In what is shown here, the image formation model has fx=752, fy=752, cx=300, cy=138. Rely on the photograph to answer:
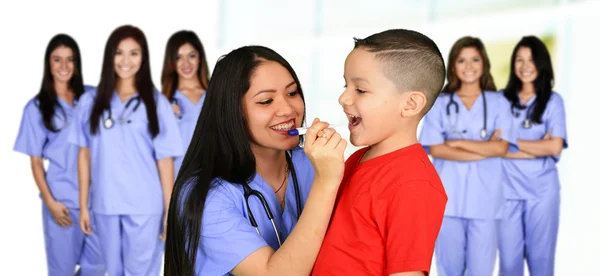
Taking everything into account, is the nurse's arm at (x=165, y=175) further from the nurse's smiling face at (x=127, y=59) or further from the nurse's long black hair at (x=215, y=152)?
the nurse's long black hair at (x=215, y=152)

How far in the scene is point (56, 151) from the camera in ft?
11.9

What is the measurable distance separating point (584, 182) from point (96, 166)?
271 cm

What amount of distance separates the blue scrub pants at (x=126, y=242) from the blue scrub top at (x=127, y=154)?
0.04 m

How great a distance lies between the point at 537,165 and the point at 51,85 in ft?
8.07

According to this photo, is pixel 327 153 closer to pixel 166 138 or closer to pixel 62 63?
pixel 166 138

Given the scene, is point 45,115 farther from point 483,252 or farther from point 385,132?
point 385,132

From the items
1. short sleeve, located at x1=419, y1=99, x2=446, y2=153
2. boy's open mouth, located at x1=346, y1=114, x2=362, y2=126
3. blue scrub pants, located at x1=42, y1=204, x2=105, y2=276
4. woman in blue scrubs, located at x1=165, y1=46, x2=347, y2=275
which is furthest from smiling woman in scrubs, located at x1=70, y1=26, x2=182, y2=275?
boy's open mouth, located at x1=346, y1=114, x2=362, y2=126

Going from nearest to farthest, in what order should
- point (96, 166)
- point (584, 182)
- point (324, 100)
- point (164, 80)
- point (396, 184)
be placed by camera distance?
1. point (396, 184)
2. point (96, 166)
3. point (164, 80)
4. point (584, 182)
5. point (324, 100)

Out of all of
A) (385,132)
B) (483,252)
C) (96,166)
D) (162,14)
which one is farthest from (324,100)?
(385,132)

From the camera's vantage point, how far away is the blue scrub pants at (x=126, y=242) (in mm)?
3158

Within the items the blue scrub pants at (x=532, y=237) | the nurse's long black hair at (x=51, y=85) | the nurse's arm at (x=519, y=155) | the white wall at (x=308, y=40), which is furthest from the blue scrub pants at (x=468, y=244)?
the nurse's long black hair at (x=51, y=85)

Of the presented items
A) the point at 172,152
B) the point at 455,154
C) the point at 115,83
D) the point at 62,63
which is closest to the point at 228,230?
the point at 172,152

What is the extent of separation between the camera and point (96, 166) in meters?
3.23

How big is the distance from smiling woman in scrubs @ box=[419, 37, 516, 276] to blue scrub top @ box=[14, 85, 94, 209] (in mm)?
1693
